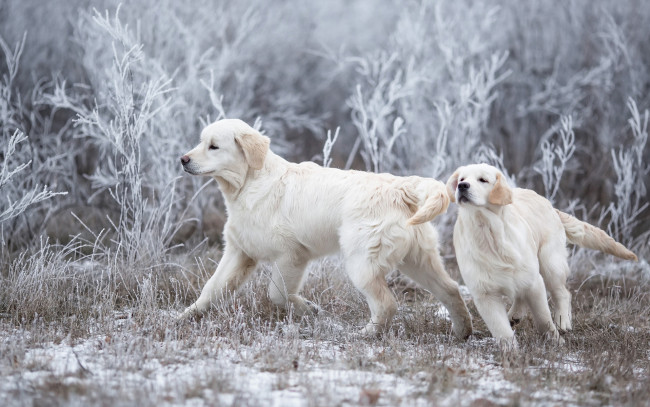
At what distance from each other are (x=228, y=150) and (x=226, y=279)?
956 mm

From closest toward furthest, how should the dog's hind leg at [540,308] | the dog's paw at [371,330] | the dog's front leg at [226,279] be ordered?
1. the dog's hind leg at [540,308]
2. the dog's paw at [371,330]
3. the dog's front leg at [226,279]

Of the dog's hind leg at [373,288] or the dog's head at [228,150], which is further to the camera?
the dog's head at [228,150]

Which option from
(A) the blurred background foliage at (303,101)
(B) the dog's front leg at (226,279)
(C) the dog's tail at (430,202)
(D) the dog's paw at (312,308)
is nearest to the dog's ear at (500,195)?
(C) the dog's tail at (430,202)

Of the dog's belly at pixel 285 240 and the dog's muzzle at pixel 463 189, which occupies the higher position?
the dog's muzzle at pixel 463 189

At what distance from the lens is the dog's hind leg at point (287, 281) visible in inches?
199

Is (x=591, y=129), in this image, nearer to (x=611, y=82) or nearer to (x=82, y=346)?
→ (x=611, y=82)

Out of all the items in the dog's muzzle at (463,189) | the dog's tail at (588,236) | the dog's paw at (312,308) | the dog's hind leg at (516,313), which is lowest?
the dog's paw at (312,308)

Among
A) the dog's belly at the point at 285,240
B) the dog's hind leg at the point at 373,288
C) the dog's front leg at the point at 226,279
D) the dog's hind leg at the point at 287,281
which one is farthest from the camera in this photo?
the dog's front leg at the point at 226,279

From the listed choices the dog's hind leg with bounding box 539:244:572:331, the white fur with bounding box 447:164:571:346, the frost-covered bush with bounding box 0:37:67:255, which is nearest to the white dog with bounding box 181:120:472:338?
the white fur with bounding box 447:164:571:346

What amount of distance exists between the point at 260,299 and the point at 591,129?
28.5 feet

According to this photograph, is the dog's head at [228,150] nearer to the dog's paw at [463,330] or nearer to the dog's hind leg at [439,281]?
the dog's hind leg at [439,281]

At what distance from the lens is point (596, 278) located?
23.6 feet

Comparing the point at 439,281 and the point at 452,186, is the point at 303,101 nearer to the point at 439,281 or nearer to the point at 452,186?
the point at 439,281

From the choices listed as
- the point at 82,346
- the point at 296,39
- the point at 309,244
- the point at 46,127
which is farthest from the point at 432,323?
the point at 296,39
